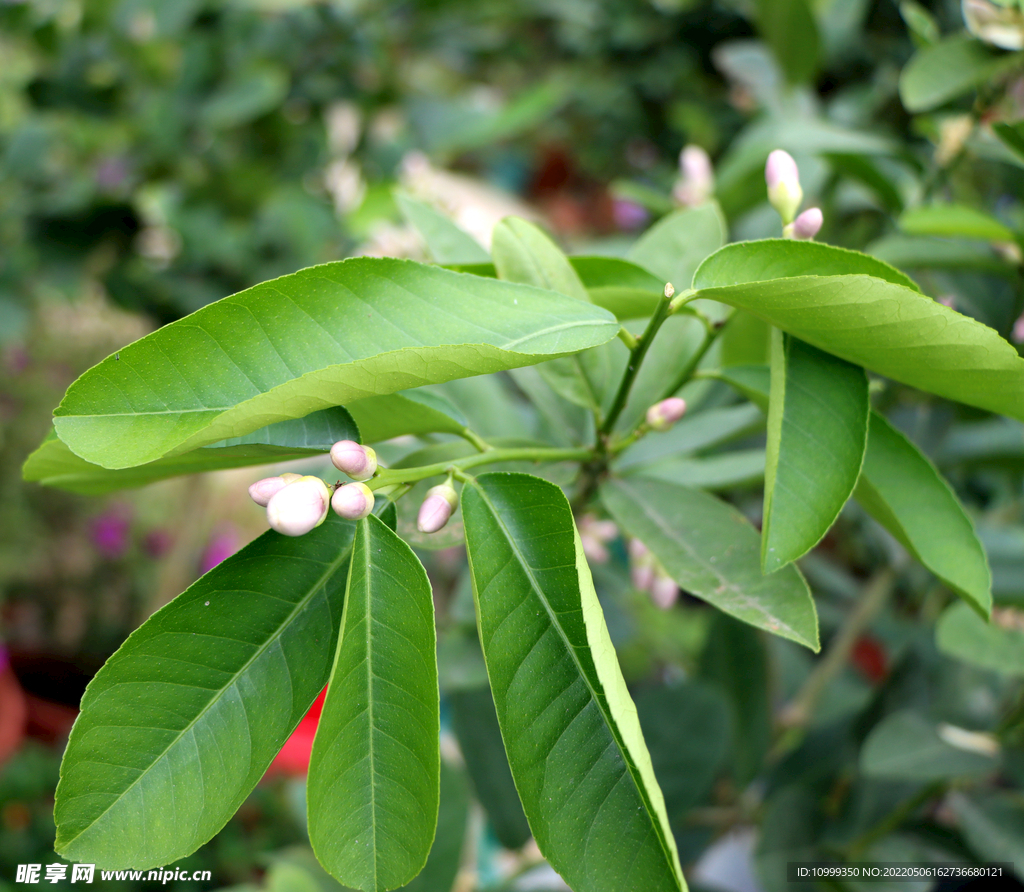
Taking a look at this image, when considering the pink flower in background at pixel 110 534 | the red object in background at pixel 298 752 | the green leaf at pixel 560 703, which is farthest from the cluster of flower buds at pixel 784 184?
the pink flower in background at pixel 110 534

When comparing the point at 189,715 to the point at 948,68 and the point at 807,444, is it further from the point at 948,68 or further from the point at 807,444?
the point at 948,68

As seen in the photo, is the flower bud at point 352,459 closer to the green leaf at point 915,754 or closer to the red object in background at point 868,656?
the green leaf at point 915,754

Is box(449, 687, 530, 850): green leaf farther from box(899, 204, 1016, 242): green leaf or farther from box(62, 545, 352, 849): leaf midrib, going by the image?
box(899, 204, 1016, 242): green leaf

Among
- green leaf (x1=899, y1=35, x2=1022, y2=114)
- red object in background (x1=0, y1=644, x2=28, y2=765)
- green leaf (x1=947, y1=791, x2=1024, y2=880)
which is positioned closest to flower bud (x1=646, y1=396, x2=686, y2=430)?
green leaf (x1=899, y1=35, x2=1022, y2=114)

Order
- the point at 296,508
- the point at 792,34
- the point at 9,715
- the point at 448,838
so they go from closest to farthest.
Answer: the point at 296,508 < the point at 448,838 < the point at 792,34 < the point at 9,715

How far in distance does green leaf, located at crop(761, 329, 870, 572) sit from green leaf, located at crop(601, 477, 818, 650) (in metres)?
0.04

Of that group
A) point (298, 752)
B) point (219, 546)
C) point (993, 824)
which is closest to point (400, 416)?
point (993, 824)

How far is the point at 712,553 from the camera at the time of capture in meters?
0.38

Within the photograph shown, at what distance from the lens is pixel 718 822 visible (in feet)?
2.68

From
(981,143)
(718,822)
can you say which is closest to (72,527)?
(718,822)

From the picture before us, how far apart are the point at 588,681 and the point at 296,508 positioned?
13cm

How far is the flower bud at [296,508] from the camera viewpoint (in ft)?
0.93

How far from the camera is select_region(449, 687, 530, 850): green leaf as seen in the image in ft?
2.21


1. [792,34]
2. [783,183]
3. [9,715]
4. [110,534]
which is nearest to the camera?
[783,183]
